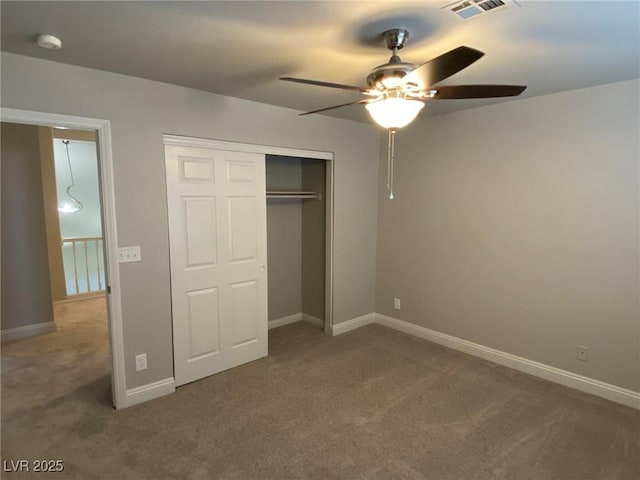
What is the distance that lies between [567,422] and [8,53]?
174 inches

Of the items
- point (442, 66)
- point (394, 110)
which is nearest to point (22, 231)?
point (394, 110)

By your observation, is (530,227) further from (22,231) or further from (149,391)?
(22,231)

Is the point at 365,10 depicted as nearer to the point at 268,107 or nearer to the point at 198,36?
the point at 198,36

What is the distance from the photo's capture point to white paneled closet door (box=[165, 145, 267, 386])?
300 centimetres

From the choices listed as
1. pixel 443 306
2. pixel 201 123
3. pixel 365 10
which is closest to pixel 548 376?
pixel 443 306

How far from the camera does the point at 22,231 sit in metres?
4.09

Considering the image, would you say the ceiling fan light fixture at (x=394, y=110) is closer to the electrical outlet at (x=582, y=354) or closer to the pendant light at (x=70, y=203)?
the electrical outlet at (x=582, y=354)

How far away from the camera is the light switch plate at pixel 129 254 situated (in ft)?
8.77

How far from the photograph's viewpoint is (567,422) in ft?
8.55

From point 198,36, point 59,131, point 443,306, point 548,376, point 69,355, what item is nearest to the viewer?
point 198,36

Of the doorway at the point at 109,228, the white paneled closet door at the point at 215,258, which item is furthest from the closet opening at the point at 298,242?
the doorway at the point at 109,228

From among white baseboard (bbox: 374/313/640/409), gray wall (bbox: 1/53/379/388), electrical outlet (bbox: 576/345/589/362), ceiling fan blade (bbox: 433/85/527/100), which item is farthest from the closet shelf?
electrical outlet (bbox: 576/345/589/362)

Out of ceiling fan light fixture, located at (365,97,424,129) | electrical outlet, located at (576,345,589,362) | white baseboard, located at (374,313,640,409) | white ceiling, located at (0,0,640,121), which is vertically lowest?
white baseboard, located at (374,313,640,409)

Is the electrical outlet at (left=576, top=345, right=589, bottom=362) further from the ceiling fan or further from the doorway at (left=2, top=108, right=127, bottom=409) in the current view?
the doorway at (left=2, top=108, right=127, bottom=409)
